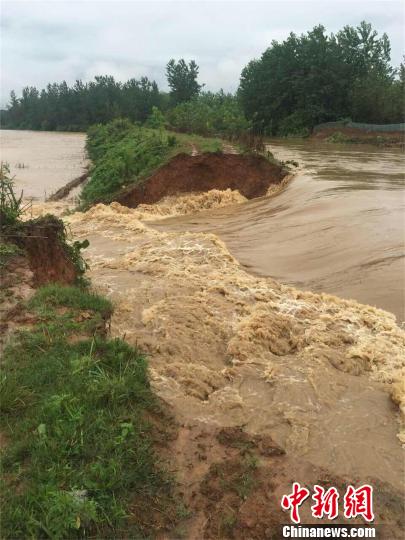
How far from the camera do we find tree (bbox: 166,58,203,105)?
61.6 metres

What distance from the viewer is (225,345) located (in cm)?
584

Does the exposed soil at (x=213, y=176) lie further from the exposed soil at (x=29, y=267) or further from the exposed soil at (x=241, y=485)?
the exposed soil at (x=241, y=485)

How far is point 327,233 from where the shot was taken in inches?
408

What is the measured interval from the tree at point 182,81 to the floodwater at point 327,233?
4895 centimetres

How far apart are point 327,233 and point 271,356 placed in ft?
17.7

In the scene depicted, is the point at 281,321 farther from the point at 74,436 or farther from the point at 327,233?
the point at 327,233

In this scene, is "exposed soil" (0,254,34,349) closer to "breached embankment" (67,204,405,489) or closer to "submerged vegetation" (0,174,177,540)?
"submerged vegetation" (0,174,177,540)

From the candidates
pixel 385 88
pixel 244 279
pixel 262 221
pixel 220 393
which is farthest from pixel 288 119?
pixel 220 393

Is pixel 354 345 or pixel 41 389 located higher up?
pixel 41 389

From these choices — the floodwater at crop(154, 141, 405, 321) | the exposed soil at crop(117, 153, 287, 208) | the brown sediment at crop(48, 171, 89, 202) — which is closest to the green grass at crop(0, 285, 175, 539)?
the floodwater at crop(154, 141, 405, 321)

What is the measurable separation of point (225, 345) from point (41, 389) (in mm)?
2440

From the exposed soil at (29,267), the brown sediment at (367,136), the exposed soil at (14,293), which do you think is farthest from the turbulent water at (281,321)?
the brown sediment at (367,136)

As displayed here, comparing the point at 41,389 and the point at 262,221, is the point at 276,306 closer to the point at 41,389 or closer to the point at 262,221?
the point at 41,389

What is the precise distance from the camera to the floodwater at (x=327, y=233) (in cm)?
805
